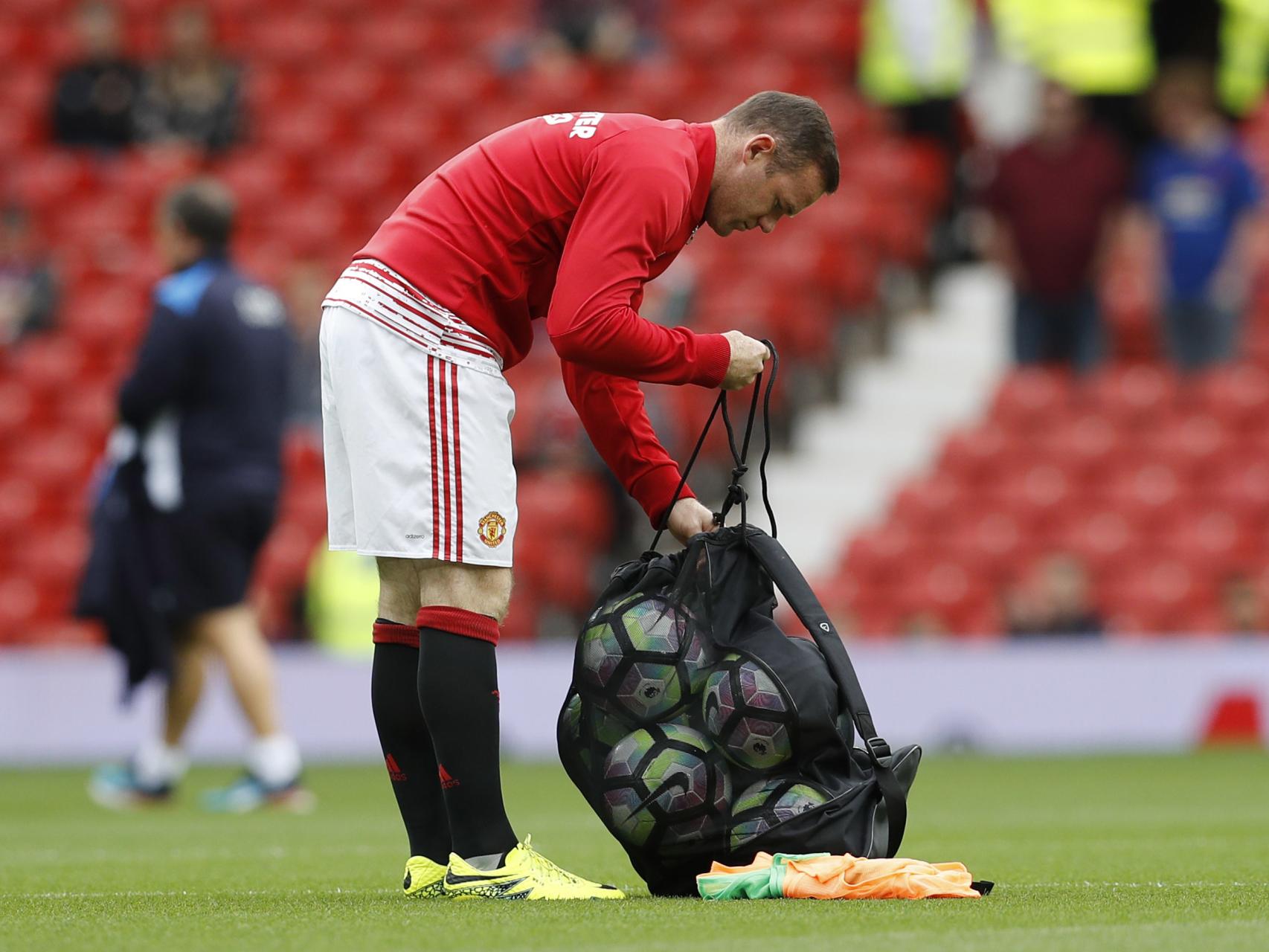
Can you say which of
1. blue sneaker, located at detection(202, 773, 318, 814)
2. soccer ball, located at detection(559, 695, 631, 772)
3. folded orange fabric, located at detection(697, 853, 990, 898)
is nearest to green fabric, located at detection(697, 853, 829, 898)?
folded orange fabric, located at detection(697, 853, 990, 898)

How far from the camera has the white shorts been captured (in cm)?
435

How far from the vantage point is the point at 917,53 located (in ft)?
44.9

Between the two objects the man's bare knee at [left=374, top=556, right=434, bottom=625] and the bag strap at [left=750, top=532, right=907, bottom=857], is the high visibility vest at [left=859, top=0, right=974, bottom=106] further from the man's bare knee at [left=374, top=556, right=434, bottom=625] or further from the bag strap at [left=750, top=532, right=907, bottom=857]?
the man's bare knee at [left=374, top=556, right=434, bottom=625]

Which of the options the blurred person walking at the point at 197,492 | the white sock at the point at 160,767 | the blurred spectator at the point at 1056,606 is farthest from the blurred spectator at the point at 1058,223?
the white sock at the point at 160,767

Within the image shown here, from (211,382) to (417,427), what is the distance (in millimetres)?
3500

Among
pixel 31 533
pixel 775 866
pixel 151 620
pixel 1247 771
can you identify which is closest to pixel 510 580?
pixel 775 866

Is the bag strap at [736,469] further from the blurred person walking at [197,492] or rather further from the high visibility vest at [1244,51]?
the high visibility vest at [1244,51]

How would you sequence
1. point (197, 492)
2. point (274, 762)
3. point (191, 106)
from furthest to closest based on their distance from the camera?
1. point (191, 106)
2. point (197, 492)
3. point (274, 762)

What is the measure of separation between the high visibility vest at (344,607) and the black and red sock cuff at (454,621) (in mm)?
7513

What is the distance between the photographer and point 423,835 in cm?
468

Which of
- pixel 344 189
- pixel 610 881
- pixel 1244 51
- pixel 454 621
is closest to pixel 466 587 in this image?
pixel 454 621

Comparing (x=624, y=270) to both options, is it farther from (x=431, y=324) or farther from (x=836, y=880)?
(x=836, y=880)

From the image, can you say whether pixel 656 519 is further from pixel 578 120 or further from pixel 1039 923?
pixel 1039 923

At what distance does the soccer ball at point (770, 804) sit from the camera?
444 cm
